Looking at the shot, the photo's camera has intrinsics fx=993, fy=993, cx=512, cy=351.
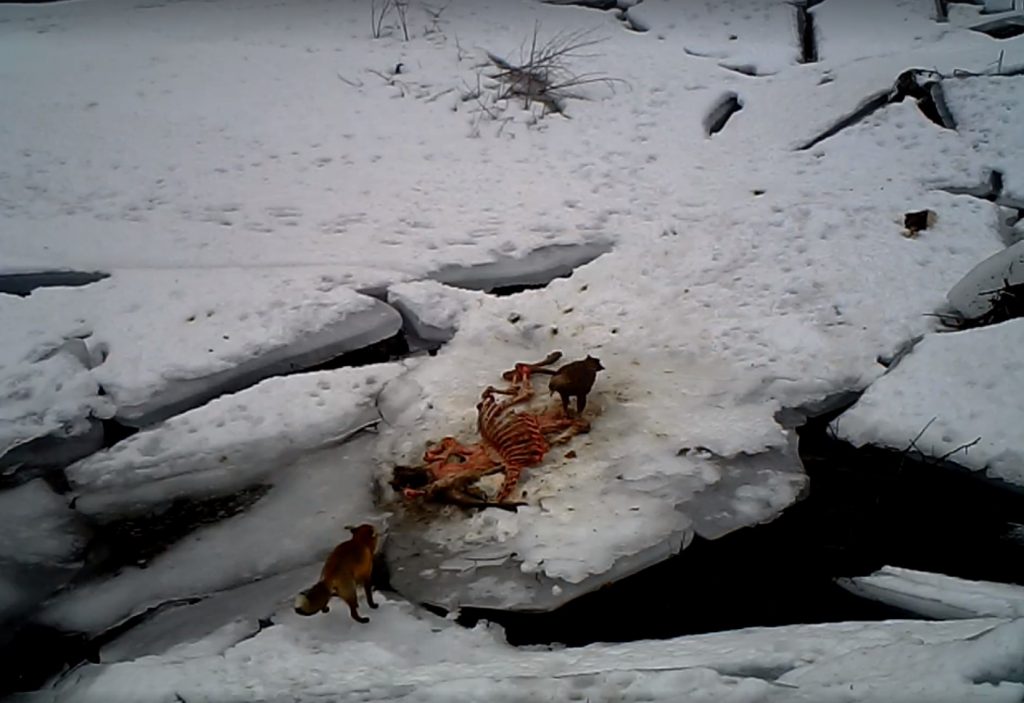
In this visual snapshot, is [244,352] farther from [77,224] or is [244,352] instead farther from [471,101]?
[471,101]

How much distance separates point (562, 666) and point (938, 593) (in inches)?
27.8

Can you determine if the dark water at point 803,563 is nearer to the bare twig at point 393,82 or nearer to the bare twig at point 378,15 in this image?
the bare twig at point 393,82

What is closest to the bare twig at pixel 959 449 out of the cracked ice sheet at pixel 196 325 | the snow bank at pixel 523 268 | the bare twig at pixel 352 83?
the snow bank at pixel 523 268

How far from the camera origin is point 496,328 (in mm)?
2678

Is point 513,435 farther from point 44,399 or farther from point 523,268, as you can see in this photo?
point 44,399

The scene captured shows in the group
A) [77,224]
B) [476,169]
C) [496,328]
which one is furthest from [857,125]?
[77,224]

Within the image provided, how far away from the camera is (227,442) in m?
2.30

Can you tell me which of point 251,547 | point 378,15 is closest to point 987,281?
point 251,547

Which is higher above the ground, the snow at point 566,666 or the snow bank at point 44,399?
the snow bank at point 44,399

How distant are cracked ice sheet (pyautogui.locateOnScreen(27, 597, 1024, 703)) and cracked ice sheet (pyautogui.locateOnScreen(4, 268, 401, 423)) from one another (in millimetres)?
816

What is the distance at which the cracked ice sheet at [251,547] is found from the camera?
6.27ft

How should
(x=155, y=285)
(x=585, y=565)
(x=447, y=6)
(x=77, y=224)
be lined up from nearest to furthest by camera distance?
(x=585, y=565) < (x=155, y=285) < (x=77, y=224) < (x=447, y=6)

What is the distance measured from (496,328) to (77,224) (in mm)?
1436

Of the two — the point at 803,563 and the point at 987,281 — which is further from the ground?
the point at 987,281
